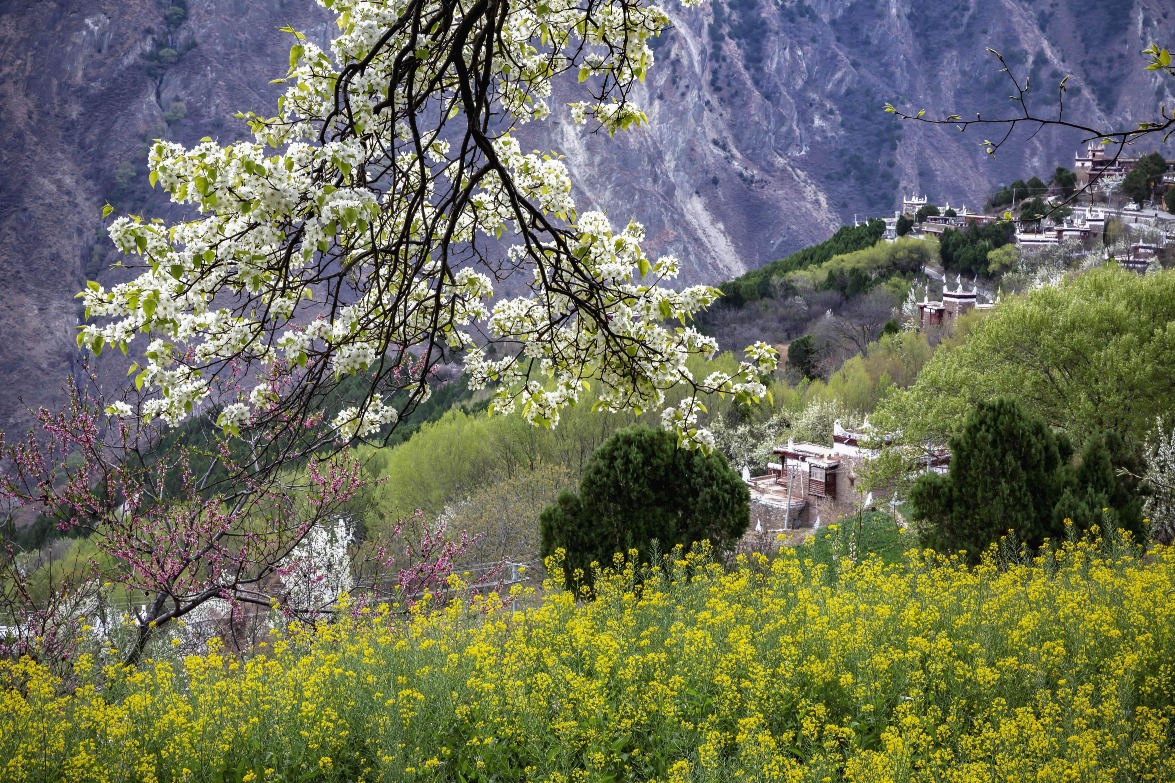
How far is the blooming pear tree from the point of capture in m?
3.28

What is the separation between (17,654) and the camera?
595 cm

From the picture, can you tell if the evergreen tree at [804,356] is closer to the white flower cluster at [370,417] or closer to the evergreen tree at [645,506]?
the evergreen tree at [645,506]

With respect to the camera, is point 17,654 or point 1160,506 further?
point 1160,506

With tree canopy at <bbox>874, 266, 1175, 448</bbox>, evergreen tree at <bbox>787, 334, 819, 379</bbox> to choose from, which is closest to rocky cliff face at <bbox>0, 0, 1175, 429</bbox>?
evergreen tree at <bbox>787, 334, 819, 379</bbox>

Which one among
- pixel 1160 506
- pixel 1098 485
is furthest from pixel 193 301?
pixel 1160 506

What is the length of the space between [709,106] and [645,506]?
124 meters

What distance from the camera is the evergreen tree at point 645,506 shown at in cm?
1346

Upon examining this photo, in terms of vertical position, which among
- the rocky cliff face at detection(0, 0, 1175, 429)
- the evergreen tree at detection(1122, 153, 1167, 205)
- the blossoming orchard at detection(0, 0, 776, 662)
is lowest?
the blossoming orchard at detection(0, 0, 776, 662)

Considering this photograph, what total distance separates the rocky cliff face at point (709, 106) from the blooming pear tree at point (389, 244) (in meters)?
92.7

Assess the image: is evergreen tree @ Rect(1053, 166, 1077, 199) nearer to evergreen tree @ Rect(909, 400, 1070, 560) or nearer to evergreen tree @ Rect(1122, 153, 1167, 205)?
evergreen tree @ Rect(909, 400, 1070, 560)

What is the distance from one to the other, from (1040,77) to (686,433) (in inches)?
5724

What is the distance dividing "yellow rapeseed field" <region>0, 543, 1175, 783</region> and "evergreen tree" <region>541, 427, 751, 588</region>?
743cm

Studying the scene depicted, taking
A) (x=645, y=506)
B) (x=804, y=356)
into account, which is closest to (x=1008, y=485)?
(x=645, y=506)

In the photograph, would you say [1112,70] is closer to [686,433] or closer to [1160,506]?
[1160,506]
